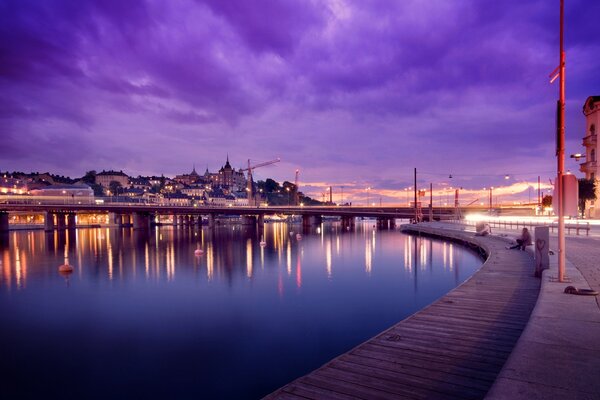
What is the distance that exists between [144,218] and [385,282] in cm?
11101

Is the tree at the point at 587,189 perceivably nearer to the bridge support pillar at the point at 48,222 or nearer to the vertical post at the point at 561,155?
the vertical post at the point at 561,155

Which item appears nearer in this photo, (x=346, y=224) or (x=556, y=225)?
(x=556, y=225)

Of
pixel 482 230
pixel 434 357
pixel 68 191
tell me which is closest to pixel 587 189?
pixel 482 230

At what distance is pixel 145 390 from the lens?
11.6 metres

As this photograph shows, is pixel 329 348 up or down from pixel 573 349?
down

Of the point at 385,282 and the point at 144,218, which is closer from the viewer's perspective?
the point at 385,282

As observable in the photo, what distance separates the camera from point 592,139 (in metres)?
61.4

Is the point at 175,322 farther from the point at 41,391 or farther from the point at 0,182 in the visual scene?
the point at 0,182

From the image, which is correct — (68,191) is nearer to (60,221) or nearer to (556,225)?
(60,221)

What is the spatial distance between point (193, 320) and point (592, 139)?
7089 cm

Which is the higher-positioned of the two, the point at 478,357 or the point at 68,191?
the point at 68,191

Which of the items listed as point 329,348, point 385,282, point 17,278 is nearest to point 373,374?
point 329,348

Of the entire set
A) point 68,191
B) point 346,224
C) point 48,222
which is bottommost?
point 346,224

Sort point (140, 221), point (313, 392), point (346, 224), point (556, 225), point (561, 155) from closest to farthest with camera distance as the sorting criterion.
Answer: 1. point (313, 392)
2. point (561, 155)
3. point (556, 225)
4. point (140, 221)
5. point (346, 224)
